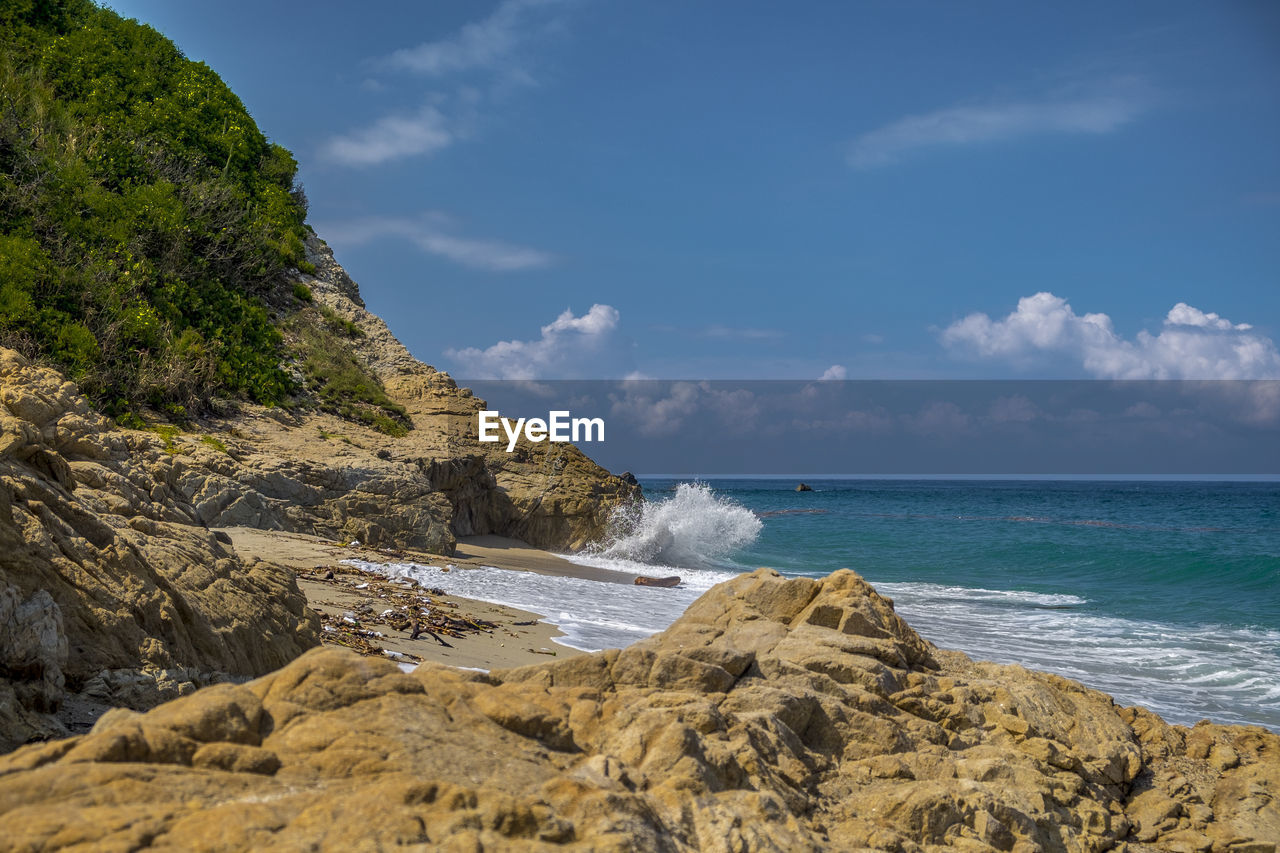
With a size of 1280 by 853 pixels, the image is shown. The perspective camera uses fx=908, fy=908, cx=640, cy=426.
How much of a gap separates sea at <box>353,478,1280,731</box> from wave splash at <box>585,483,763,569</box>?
0.05m

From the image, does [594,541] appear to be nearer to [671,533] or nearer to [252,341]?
[671,533]

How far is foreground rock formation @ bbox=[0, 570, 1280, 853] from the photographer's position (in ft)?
7.25

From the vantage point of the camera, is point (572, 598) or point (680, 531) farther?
point (680, 531)

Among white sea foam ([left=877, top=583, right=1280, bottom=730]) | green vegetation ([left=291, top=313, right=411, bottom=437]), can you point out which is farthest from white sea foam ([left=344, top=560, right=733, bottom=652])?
green vegetation ([left=291, top=313, right=411, bottom=437])

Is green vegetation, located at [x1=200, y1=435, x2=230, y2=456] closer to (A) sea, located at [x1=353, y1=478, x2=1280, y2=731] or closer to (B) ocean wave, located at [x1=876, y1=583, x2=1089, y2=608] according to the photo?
(A) sea, located at [x1=353, y1=478, x2=1280, y2=731]

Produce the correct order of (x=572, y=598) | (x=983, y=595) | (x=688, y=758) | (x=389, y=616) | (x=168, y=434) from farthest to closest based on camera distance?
(x=983, y=595)
(x=168, y=434)
(x=572, y=598)
(x=389, y=616)
(x=688, y=758)

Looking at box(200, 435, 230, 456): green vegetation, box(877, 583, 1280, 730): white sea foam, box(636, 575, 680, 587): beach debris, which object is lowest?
box(877, 583, 1280, 730): white sea foam

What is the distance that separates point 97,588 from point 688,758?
10.0 ft

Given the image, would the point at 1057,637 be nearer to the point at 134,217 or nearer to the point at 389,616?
the point at 389,616

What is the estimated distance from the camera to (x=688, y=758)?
2949mm

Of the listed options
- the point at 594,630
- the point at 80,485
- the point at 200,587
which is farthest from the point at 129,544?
the point at 594,630

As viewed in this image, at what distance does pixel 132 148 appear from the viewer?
17984 mm

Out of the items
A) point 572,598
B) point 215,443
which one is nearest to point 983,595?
point 572,598

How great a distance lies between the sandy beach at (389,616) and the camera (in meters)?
6.99
